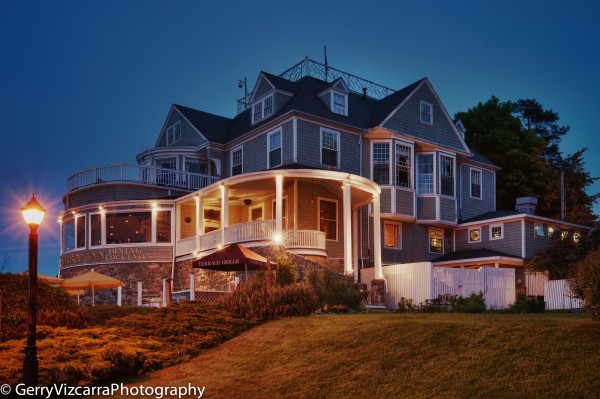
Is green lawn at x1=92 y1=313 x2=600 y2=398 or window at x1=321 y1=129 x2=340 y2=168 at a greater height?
window at x1=321 y1=129 x2=340 y2=168

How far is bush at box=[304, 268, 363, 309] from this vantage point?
20453 millimetres

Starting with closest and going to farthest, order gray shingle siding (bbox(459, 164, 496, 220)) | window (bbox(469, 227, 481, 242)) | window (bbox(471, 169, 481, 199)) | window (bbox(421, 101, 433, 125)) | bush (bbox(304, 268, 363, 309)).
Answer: bush (bbox(304, 268, 363, 309))
window (bbox(421, 101, 433, 125))
window (bbox(469, 227, 481, 242))
gray shingle siding (bbox(459, 164, 496, 220))
window (bbox(471, 169, 481, 199))

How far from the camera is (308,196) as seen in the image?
1136 inches

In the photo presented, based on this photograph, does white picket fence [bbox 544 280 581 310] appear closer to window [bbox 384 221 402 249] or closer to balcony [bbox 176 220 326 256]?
window [bbox 384 221 402 249]

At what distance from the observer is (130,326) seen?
16.9m

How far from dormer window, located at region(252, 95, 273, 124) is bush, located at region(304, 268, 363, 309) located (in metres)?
12.7

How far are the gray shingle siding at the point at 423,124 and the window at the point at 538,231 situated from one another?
17.7 feet

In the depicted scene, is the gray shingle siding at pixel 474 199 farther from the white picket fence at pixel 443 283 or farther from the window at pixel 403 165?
the white picket fence at pixel 443 283

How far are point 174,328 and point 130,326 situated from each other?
4.31ft

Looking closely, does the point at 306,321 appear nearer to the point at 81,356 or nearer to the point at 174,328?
the point at 174,328

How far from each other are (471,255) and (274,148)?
35.5 ft

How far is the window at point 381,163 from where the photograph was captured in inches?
1256

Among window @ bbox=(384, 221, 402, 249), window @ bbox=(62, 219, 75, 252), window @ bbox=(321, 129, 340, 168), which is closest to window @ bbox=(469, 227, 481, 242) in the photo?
window @ bbox=(384, 221, 402, 249)

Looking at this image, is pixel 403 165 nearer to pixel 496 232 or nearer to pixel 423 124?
pixel 423 124
